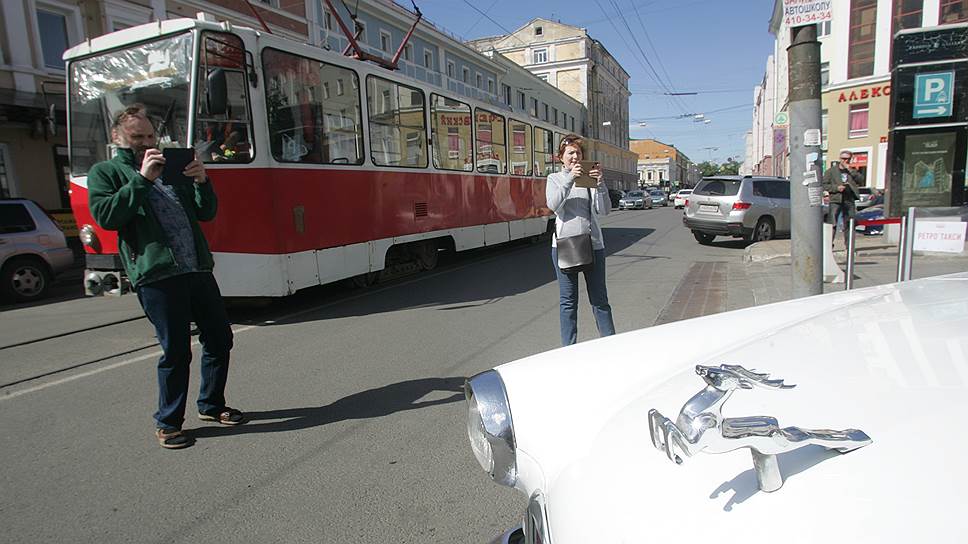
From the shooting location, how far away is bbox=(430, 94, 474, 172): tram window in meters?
9.61

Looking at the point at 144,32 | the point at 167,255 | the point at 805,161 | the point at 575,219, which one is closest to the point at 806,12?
the point at 805,161

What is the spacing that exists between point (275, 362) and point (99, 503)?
2.29m

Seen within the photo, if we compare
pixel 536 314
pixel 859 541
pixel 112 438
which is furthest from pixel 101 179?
pixel 536 314

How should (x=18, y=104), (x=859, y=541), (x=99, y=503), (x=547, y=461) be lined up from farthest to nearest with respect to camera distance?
(x=18, y=104) → (x=99, y=503) → (x=547, y=461) → (x=859, y=541)

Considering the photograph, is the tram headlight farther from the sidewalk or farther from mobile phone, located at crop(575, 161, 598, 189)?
the sidewalk

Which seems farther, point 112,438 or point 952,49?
point 952,49

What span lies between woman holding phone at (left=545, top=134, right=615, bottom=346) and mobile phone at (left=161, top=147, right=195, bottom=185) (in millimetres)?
2453

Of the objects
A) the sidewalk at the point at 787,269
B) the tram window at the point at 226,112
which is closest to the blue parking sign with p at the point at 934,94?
the sidewalk at the point at 787,269

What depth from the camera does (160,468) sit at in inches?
124

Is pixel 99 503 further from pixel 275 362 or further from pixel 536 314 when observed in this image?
pixel 536 314

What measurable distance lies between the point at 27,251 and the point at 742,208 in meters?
14.2

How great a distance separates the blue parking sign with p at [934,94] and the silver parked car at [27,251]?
40.5 ft

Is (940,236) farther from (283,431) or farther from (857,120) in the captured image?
(857,120)

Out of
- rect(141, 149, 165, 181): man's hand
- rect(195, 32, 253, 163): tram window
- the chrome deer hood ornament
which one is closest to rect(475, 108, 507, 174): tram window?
rect(195, 32, 253, 163): tram window
